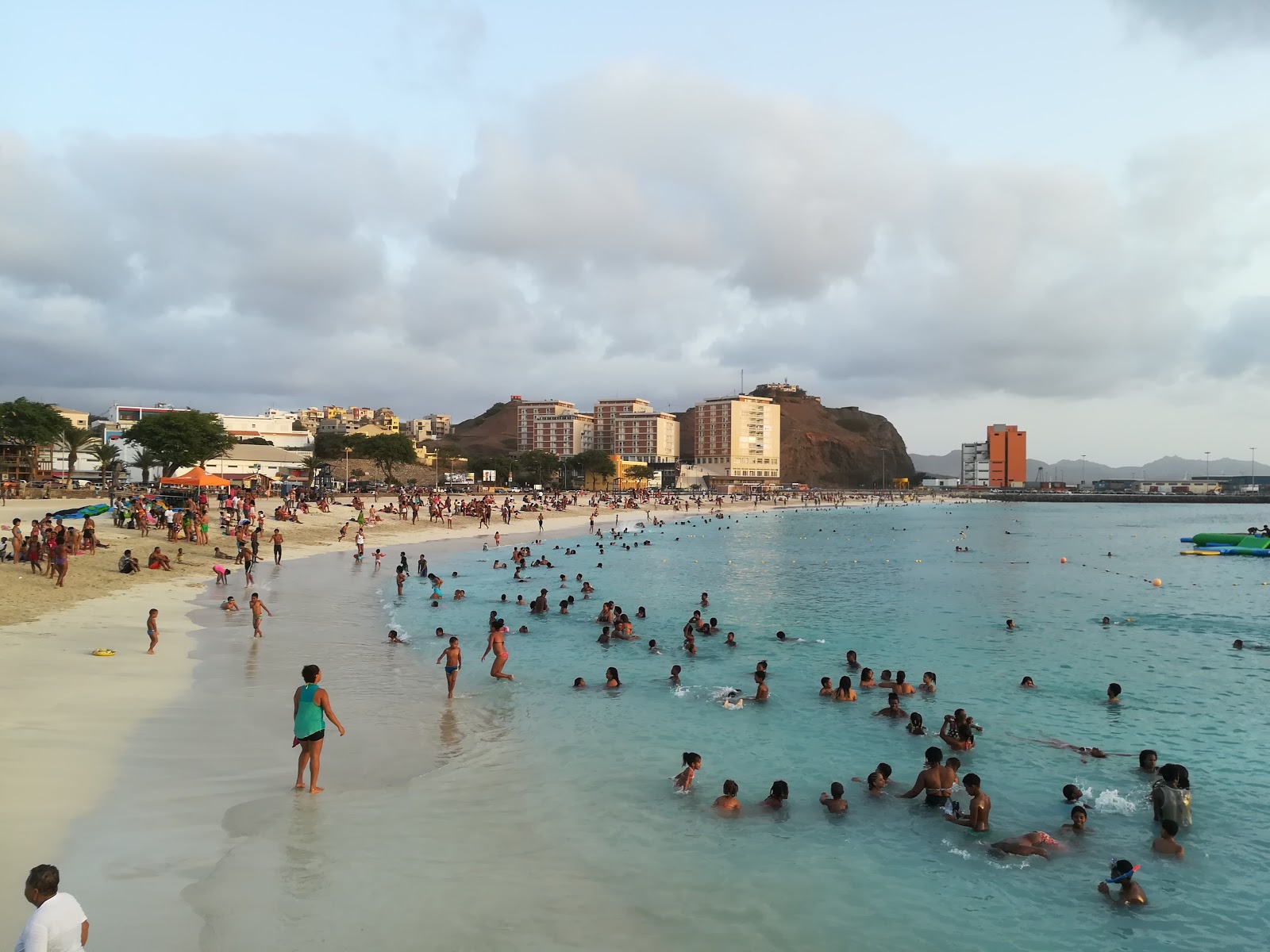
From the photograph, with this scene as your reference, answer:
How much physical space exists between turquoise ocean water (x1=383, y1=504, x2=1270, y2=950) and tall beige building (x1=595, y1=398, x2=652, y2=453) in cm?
14678

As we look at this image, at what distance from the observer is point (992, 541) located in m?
61.4

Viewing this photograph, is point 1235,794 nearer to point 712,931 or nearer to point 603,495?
point 712,931

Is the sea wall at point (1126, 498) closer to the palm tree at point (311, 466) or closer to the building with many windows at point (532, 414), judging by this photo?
the building with many windows at point (532, 414)

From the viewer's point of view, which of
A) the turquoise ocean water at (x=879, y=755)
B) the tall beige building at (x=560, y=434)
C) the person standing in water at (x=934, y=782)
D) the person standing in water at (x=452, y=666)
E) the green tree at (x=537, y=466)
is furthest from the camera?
the tall beige building at (x=560, y=434)

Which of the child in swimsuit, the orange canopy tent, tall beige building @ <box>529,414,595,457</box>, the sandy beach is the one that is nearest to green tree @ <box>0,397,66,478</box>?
the orange canopy tent

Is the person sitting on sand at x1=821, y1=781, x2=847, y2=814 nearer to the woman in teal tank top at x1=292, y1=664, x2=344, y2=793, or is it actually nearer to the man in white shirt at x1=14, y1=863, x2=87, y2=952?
the woman in teal tank top at x1=292, y1=664, x2=344, y2=793

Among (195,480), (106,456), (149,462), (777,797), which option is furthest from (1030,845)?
(106,456)

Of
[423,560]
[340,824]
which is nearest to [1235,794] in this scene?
[340,824]

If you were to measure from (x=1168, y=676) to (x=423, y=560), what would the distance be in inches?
969

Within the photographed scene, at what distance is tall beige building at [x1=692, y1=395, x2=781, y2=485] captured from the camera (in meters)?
176

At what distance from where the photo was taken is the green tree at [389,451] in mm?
99188

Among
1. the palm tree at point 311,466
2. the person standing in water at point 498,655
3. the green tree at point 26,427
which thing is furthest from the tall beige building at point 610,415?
the person standing in water at point 498,655

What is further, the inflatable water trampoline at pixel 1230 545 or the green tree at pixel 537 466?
the green tree at pixel 537 466

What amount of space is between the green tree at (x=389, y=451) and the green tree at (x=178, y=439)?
35.6 meters
